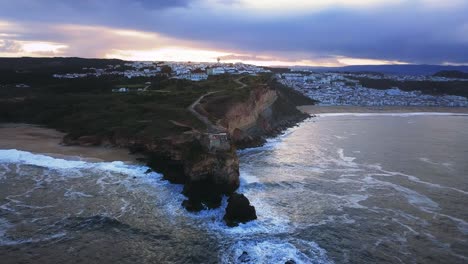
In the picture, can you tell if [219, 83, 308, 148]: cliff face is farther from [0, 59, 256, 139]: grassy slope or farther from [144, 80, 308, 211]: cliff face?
[0, 59, 256, 139]: grassy slope

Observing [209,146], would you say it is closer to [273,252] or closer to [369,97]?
[273,252]

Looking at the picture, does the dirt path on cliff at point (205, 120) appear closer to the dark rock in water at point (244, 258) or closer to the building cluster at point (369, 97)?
the dark rock in water at point (244, 258)

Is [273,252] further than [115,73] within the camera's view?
No

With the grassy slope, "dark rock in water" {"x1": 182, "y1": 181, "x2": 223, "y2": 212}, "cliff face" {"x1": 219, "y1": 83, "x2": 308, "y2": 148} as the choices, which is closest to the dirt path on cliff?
the grassy slope

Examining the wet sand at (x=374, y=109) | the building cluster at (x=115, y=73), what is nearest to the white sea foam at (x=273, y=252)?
the wet sand at (x=374, y=109)

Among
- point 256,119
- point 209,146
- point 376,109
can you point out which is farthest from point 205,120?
point 376,109
